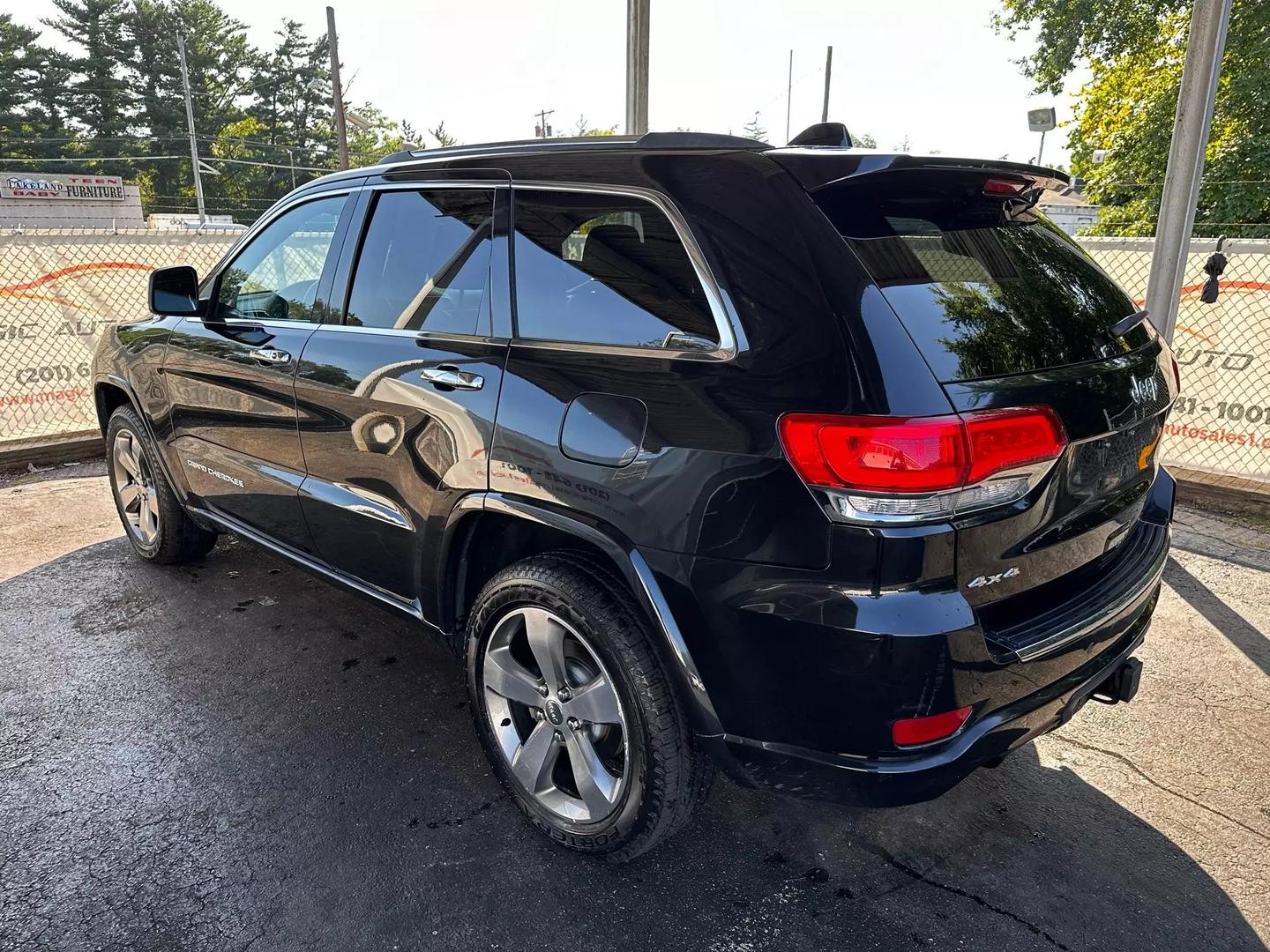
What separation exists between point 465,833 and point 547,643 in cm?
66

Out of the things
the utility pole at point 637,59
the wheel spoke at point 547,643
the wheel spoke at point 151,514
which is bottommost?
the wheel spoke at point 151,514

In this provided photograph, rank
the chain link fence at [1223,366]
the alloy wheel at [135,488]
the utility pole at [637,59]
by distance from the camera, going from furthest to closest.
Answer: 1. the utility pole at [637,59]
2. the chain link fence at [1223,366]
3. the alloy wheel at [135,488]

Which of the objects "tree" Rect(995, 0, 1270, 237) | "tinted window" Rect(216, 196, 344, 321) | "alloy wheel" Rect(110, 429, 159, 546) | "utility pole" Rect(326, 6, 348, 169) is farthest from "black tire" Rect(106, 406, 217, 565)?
"utility pole" Rect(326, 6, 348, 169)

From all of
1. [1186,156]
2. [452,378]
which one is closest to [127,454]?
[452,378]

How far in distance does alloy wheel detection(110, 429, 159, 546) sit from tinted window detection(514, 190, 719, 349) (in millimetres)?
2853

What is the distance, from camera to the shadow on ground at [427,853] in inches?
84.2

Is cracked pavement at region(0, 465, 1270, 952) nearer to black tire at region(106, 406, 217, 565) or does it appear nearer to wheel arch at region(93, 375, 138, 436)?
black tire at region(106, 406, 217, 565)

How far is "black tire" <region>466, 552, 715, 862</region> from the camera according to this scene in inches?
82.1

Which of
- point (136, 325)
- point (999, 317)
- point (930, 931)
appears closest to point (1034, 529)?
point (999, 317)

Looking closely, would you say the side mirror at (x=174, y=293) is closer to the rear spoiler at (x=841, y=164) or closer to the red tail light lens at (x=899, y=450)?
the rear spoiler at (x=841, y=164)

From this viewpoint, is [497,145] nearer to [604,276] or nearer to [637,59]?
[604,276]

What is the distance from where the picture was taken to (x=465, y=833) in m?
2.49

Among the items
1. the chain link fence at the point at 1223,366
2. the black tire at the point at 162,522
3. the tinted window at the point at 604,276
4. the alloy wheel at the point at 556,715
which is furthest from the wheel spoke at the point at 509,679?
the chain link fence at the point at 1223,366

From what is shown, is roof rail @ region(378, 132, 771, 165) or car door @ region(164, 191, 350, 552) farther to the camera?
car door @ region(164, 191, 350, 552)
